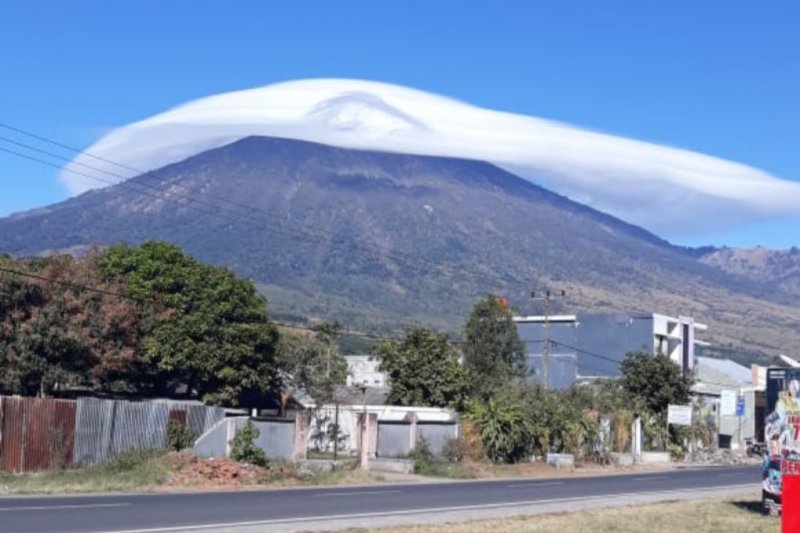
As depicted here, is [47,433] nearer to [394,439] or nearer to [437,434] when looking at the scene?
[394,439]

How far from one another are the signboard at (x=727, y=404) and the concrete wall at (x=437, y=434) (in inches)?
1486

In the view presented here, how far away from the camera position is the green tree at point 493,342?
67500mm

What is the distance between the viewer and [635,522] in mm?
23516

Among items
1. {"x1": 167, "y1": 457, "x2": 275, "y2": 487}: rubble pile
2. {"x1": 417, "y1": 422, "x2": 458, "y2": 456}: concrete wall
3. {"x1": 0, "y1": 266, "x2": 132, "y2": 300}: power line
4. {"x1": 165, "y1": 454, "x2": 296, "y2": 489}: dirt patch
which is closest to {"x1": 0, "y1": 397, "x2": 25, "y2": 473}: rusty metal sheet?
{"x1": 165, "y1": 454, "x2": 296, "y2": 489}: dirt patch

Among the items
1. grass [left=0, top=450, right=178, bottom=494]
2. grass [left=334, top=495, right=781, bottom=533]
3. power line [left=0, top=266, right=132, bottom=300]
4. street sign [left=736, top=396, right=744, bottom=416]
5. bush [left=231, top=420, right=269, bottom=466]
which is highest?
power line [left=0, top=266, right=132, bottom=300]

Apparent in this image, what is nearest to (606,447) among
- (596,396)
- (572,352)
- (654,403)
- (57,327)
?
(596,396)

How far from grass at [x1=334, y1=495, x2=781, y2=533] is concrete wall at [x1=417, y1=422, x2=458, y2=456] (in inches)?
825

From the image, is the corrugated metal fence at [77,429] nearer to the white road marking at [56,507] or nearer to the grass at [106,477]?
the grass at [106,477]

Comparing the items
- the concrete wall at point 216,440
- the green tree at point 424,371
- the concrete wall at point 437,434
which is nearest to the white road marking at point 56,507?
the concrete wall at point 216,440

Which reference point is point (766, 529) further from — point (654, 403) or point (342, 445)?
point (654, 403)

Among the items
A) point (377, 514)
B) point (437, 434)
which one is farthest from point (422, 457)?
point (377, 514)

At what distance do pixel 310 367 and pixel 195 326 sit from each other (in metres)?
13.9

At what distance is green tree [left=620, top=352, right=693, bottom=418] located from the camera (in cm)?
6650

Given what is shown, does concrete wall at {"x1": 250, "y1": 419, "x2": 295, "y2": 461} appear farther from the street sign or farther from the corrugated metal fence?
the street sign
